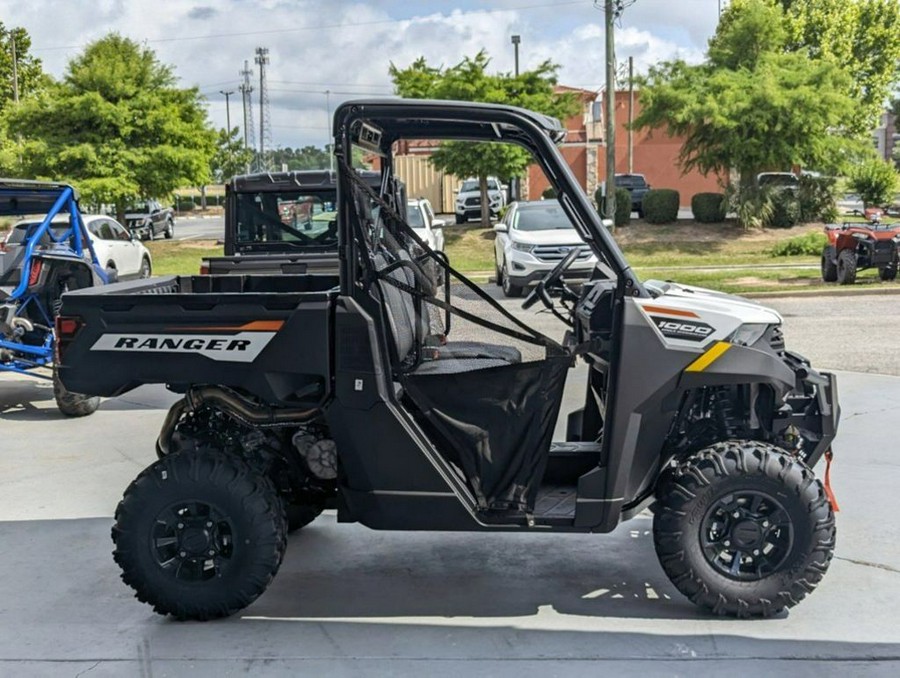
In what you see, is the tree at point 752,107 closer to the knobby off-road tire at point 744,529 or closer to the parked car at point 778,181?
the parked car at point 778,181

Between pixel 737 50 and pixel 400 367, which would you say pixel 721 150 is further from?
pixel 400 367

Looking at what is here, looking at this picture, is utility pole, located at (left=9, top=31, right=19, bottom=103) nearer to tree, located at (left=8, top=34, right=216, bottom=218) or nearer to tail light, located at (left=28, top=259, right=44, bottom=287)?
tree, located at (left=8, top=34, right=216, bottom=218)

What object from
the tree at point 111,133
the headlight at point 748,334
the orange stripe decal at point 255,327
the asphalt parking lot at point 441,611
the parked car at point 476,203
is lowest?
the asphalt parking lot at point 441,611

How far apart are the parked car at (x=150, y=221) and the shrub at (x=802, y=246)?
24304mm

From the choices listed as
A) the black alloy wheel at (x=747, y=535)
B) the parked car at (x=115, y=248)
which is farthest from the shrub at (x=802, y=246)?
the black alloy wheel at (x=747, y=535)

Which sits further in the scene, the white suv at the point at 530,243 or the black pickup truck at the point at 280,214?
the white suv at the point at 530,243

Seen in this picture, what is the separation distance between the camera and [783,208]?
28703 millimetres

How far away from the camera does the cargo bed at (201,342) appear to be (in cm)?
464

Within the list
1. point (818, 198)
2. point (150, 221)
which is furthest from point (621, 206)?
point (150, 221)

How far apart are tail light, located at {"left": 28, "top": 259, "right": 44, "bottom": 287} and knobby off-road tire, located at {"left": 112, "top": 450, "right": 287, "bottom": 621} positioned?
18.2ft

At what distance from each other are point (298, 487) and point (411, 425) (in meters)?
0.87

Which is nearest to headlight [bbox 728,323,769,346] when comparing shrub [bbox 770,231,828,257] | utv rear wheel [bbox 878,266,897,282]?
utv rear wheel [bbox 878,266,897,282]

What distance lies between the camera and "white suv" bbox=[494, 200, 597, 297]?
17.5 m

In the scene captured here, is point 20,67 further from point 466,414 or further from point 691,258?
point 466,414
